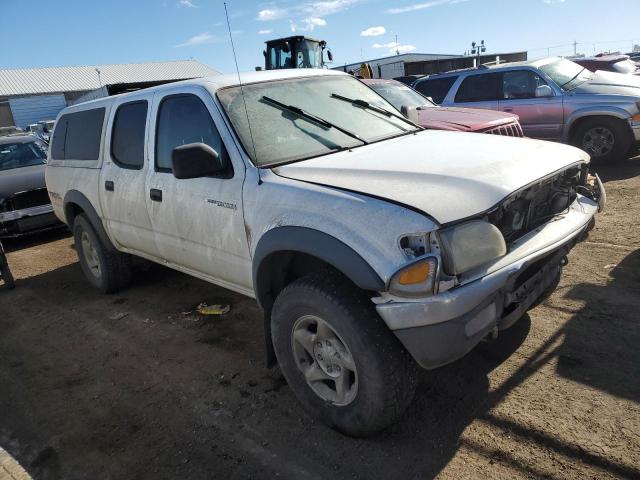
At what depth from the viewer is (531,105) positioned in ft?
28.2

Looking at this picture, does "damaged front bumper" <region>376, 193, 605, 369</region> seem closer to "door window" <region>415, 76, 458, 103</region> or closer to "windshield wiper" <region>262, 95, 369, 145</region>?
"windshield wiper" <region>262, 95, 369, 145</region>

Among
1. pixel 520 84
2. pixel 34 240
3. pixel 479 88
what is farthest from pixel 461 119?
pixel 34 240

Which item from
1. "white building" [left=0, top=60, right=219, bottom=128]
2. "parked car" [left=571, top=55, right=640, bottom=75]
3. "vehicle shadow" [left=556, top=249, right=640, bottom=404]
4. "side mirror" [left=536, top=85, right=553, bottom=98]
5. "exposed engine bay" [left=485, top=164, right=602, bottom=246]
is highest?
"white building" [left=0, top=60, right=219, bottom=128]

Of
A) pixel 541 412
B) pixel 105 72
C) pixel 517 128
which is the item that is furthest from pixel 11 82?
pixel 541 412

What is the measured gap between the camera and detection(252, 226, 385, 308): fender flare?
228cm

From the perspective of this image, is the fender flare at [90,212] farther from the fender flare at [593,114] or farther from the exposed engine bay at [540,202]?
the fender flare at [593,114]

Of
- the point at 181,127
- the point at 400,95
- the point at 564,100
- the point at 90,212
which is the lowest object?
the point at 90,212

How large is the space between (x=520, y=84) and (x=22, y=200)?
844cm

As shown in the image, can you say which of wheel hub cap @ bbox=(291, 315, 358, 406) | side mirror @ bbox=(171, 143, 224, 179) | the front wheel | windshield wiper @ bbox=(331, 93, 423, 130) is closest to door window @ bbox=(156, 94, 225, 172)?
side mirror @ bbox=(171, 143, 224, 179)

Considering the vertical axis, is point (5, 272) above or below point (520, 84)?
below

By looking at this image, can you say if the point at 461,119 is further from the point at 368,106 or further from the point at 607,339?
the point at 607,339

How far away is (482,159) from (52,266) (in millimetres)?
5930

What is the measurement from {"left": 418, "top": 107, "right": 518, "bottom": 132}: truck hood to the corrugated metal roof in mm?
Answer: 41053

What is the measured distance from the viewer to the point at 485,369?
3.14 m
